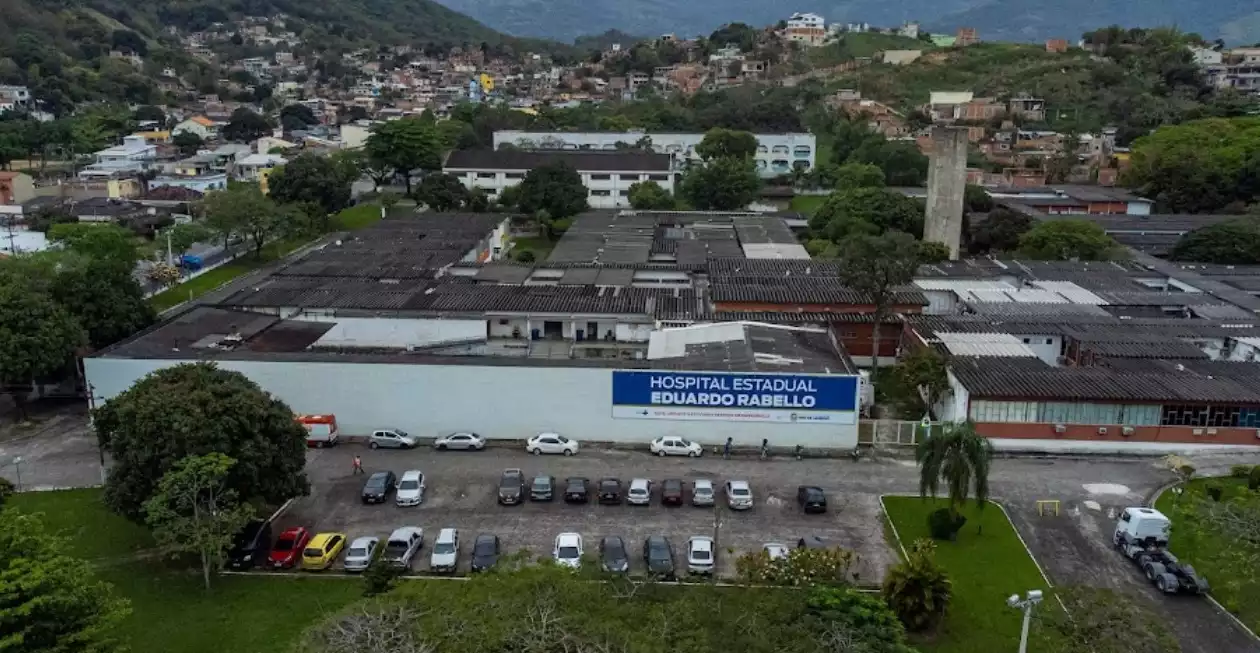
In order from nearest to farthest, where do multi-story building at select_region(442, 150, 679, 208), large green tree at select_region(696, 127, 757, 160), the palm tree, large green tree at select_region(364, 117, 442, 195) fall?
the palm tree < multi-story building at select_region(442, 150, 679, 208) < large green tree at select_region(364, 117, 442, 195) < large green tree at select_region(696, 127, 757, 160)

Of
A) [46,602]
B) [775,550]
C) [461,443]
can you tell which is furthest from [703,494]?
[46,602]

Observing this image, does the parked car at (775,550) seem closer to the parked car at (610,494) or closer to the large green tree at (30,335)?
the parked car at (610,494)

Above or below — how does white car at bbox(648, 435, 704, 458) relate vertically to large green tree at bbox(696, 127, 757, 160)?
below

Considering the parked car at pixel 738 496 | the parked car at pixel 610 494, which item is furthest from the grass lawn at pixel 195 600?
the parked car at pixel 738 496

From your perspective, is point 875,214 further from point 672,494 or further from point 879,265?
point 672,494

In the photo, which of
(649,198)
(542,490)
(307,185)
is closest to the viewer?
(542,490)

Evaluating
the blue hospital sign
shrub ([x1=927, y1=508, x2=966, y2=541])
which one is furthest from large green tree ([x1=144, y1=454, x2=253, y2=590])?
shrub ([x1=927, y1=508, x2=966, y2=541])

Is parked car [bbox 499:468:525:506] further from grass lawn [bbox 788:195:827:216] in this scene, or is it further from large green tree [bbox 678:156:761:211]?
grass lawn [bbox 788:195:827:216]
